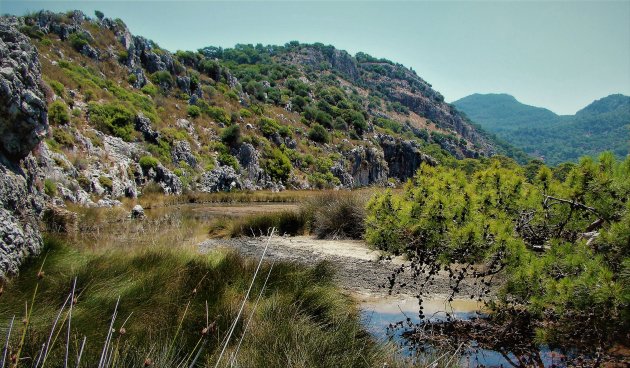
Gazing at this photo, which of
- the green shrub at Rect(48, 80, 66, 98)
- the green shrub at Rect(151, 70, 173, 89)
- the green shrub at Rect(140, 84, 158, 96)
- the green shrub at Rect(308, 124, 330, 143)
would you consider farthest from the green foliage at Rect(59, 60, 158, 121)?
the green shrub at Rect(308, 124, 330, 143)

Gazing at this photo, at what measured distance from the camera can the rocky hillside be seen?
19.1m

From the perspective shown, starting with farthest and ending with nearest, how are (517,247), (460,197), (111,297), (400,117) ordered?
(400,117)
(111,297)
(460,197)
(517,247)

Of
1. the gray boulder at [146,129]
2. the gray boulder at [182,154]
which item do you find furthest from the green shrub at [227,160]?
the gray boulder at [146,129]

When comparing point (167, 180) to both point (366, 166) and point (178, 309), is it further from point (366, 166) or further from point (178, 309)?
point (366, 166)

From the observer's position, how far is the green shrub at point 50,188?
12.3 meters

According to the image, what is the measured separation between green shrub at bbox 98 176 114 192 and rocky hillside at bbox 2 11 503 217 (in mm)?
52

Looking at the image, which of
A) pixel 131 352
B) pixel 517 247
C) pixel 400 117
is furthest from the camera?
pixel 400 117

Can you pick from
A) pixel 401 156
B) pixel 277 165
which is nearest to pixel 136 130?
pixel 277 165

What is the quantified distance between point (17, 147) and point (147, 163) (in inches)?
741

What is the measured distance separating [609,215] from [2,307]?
4.73m

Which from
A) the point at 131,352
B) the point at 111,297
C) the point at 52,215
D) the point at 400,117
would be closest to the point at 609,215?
the point at 131,352

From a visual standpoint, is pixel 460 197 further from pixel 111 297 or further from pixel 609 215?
pixel 111 297

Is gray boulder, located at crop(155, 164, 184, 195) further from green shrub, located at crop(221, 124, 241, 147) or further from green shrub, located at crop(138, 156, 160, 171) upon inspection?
green shrub, located at crop(221, 124, 241, 147)

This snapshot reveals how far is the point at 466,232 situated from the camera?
3.37 metres
